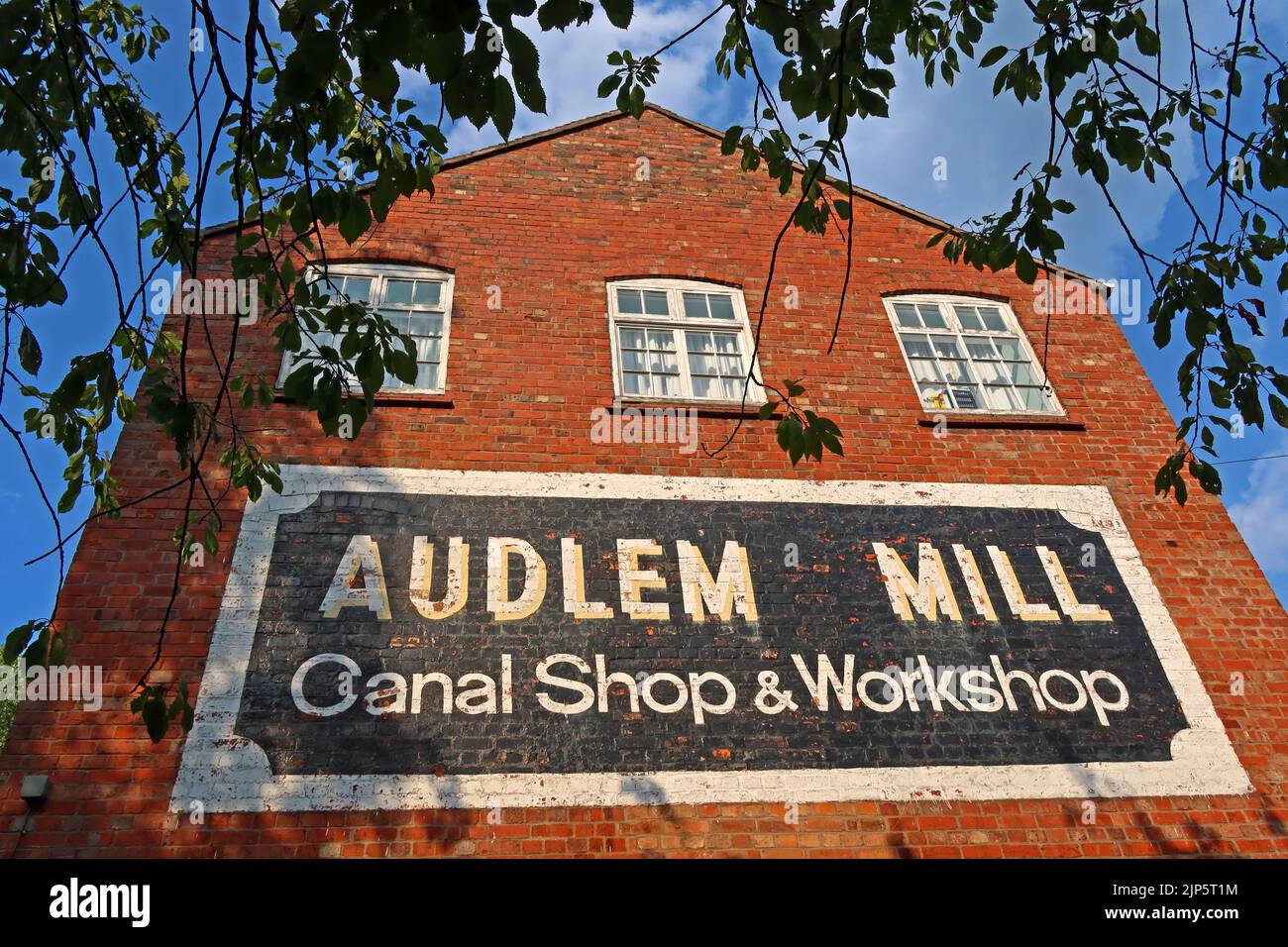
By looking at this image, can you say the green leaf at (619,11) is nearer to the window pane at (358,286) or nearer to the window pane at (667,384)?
the window pane at (667,384)

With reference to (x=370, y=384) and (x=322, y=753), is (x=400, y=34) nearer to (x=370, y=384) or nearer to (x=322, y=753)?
(x=370, y=384)

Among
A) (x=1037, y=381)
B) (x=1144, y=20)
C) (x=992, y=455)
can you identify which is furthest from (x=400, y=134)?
(x=1037, y=381)

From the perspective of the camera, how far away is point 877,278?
920 cm

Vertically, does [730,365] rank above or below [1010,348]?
below

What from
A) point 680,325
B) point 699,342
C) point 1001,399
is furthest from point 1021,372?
point 680,325

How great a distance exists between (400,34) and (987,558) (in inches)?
232

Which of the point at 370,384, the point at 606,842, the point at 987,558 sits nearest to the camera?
the point at 370,384

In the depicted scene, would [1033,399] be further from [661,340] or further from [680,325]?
[661,340]

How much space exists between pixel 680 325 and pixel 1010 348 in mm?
3422

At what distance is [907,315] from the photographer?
8992 millimetres

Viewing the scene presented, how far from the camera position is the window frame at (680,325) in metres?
7.84

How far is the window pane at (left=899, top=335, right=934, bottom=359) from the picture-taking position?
8.64 meters

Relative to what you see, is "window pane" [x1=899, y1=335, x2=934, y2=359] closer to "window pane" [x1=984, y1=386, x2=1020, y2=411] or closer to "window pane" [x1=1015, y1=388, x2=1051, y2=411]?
"window pane" [x1=984, y1=386, x2=1020, y2=411]
